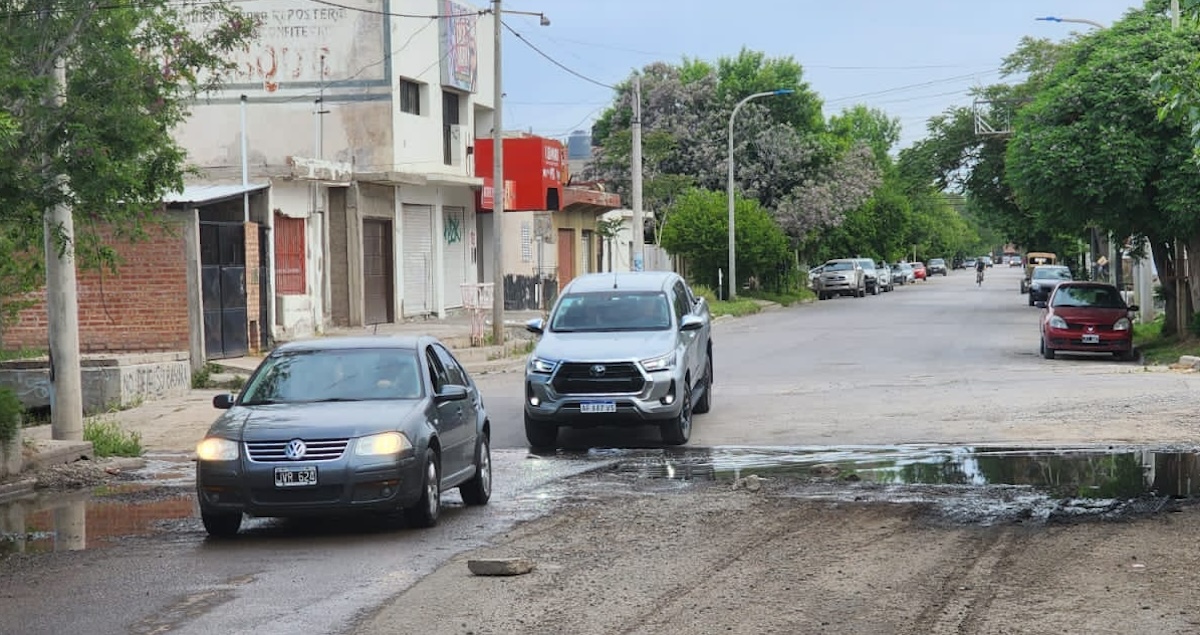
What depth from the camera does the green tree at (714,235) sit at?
61188 millimetres

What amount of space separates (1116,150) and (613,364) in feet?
54.3

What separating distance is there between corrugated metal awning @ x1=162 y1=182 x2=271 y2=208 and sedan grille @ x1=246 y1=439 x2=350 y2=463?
14.9 metres

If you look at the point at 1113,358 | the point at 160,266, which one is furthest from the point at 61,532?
the point at 1113,358

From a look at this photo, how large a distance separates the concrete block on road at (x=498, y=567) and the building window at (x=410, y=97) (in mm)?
30827

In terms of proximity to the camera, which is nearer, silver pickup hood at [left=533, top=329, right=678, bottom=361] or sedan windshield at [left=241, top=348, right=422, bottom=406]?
sedan windshield at [left=241, top=348, right=422, bottom=406]

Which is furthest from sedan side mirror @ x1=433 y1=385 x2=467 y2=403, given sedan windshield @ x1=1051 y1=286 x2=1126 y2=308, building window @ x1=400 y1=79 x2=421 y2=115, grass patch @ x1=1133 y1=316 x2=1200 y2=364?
building window @ x1=400 y1=79 x2=421 y2=115

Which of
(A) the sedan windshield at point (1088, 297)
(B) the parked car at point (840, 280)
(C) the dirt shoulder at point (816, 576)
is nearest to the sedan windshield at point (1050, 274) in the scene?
(B) the parked car at point (840, 280)

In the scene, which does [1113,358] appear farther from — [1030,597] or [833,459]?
[1030,597]

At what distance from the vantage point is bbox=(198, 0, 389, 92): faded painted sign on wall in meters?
38.4

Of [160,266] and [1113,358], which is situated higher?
[160,266]

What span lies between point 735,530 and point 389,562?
8.33ft

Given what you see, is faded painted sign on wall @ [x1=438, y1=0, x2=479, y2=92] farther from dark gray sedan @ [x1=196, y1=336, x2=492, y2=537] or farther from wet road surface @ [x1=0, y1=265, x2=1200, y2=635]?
dark gray sedan @ [x1=196, y1=336, x2=492, y2=537]

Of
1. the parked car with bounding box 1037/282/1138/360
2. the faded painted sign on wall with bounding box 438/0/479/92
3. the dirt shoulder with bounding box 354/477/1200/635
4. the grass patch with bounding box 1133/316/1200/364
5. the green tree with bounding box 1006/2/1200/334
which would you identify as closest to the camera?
the dirt shoulder with bounding box 354/477/1200/635

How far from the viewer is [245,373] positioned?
25.5 m
